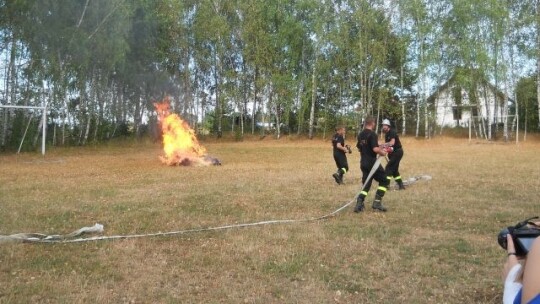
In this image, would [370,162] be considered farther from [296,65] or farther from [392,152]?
[296,65]

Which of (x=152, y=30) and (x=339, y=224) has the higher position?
(x=152, y=30)

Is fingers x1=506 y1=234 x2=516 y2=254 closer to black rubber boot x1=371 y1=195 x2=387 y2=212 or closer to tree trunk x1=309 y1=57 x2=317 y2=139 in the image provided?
black rubber boot x1=371 y1=195 x2=387 y2=212

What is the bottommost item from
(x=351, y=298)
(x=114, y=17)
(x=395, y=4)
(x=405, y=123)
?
(x=351, y=298)

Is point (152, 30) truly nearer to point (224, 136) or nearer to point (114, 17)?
point (114, 17)

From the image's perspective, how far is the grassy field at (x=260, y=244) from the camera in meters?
4.55

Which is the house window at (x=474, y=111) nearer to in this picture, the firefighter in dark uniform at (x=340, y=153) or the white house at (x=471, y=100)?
the white house at (x=471, y=100)

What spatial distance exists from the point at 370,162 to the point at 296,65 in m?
28.3

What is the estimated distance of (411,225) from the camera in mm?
7277

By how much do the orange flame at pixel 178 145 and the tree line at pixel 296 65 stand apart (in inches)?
363

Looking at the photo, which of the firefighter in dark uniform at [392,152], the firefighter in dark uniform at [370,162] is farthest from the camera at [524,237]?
the firefighter in dark uniform at [392,152]

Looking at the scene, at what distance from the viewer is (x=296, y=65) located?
3619cm

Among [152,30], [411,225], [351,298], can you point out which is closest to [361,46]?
[152,30]

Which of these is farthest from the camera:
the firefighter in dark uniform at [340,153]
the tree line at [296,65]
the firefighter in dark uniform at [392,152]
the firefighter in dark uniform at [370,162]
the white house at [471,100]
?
the white house at [471,100]

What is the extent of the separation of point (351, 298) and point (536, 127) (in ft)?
124
